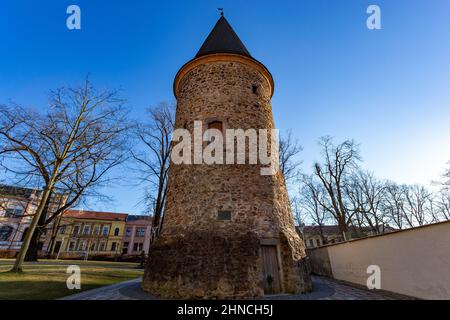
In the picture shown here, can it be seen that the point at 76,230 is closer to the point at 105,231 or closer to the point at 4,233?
the point at 105,231

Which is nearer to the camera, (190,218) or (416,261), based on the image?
(416,261)

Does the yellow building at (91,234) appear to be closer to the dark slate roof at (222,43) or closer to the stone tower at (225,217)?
the stone tower at (225,217)

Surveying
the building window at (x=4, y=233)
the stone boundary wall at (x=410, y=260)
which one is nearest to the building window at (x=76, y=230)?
the building window at (x=4, y=233)

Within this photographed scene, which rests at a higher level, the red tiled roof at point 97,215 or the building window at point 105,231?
the red tiled roof at point 97,215

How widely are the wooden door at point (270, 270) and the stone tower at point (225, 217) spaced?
27mm

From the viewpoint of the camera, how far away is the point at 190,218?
297 inches

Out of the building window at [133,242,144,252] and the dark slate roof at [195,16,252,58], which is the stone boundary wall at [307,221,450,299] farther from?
the building window at [133,242,144,252]

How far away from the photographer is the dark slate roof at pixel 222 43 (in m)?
10.4

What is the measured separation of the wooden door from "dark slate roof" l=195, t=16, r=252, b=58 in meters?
8.62

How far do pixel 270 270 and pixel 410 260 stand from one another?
4272 mm
